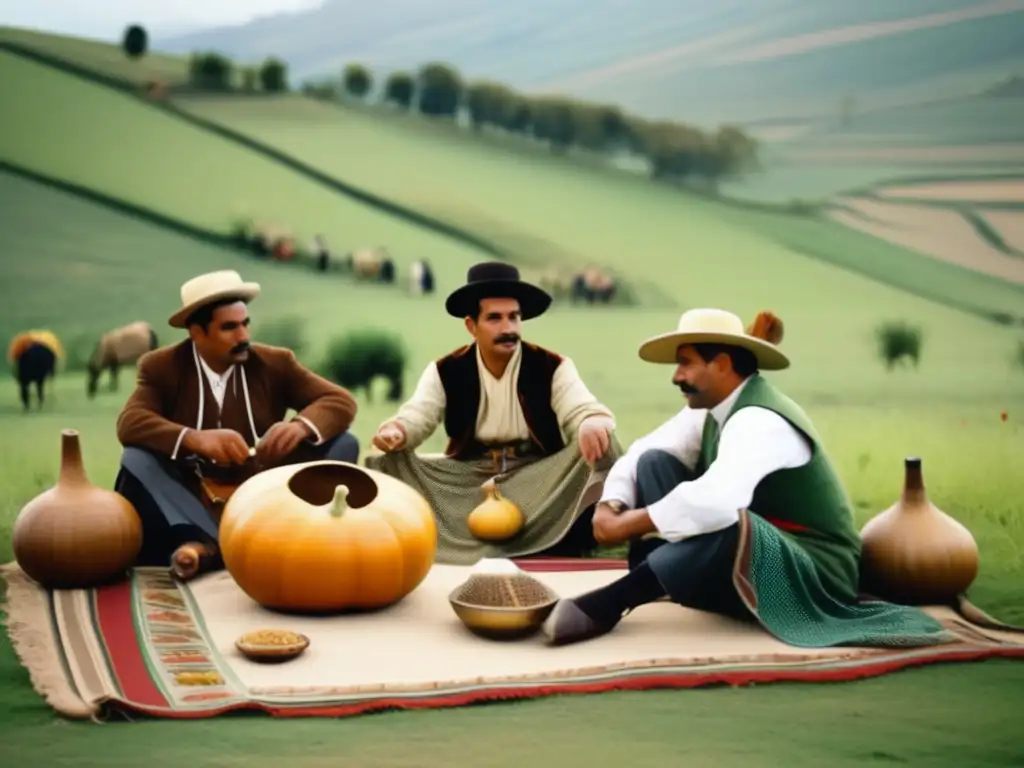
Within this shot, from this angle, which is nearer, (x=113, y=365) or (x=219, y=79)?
(x=113, y=365)

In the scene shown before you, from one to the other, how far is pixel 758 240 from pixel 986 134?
2020 millimetres

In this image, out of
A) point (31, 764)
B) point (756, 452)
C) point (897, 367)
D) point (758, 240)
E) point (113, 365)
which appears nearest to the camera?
point (31, 764)

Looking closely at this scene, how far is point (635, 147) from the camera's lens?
11.5 meters

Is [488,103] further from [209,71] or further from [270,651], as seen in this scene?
[270,651]

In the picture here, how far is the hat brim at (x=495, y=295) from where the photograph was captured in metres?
6.14

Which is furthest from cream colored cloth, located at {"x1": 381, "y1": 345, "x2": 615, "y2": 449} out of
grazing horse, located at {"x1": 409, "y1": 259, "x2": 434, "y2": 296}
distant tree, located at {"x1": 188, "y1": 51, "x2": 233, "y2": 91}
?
distant tree, located at {"x1": 188, "y1": 51, "x2": 233, "y2": 91}

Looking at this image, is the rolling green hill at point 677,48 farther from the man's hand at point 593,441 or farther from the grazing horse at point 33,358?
the man's hand at point 593,441

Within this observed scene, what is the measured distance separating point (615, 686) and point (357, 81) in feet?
27.6

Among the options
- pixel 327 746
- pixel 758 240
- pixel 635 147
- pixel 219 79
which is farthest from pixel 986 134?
pixel 327 746

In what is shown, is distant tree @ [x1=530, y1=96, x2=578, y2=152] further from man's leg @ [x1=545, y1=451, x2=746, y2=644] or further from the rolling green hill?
man's leg @ [x1=545, y1=451, x2=746, y2=644]

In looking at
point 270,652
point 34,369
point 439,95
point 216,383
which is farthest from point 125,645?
point 439,95

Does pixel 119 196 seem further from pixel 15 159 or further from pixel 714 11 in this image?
pixel 714 11

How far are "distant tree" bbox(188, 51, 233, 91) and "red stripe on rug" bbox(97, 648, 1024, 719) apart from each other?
8312mm

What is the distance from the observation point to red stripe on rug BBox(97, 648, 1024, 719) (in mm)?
3842
